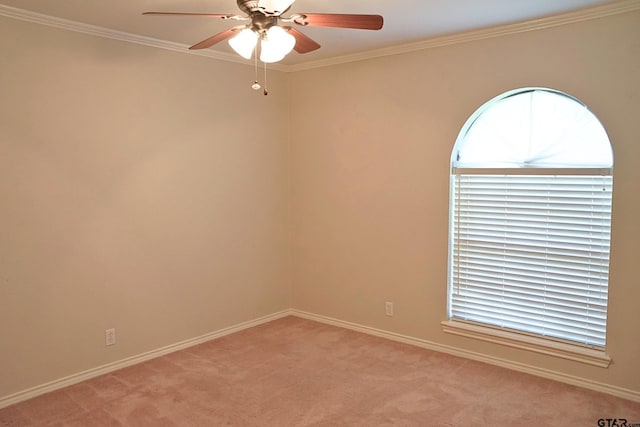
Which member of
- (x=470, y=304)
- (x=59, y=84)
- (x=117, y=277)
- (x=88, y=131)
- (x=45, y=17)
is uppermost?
(x=45, y=17)

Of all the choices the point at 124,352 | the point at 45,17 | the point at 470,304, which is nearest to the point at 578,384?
the point at 470,304

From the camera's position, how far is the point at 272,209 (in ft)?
16.5

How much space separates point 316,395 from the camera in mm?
3385

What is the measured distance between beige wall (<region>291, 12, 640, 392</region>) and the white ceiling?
29 cm

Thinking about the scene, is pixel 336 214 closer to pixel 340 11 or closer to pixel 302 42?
pixel 340 11

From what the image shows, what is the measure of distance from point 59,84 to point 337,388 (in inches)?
113

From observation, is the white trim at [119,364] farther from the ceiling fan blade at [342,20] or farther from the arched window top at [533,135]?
the ceiling fan blade at [342,20]

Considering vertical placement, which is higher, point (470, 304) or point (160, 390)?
point (470, 304)

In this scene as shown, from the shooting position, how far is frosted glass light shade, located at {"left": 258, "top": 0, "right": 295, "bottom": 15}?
2184 mm

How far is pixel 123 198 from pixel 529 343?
326 centimetres

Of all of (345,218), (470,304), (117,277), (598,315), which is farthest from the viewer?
(345,218)

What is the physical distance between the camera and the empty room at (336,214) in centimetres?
321

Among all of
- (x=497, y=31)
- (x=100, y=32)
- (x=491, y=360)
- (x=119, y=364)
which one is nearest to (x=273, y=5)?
(x=100, y=32)

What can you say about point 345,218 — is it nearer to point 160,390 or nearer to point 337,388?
point 337,388
